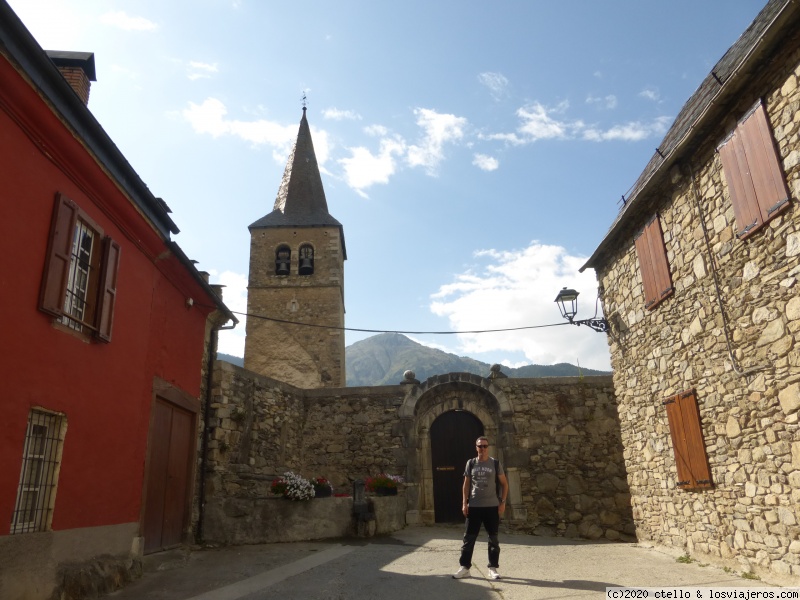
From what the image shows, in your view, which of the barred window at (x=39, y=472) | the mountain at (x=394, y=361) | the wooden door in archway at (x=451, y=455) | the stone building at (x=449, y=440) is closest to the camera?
the barred window at (x=39, y=472)

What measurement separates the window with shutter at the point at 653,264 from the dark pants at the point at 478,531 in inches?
158

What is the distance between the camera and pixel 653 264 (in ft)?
27.6

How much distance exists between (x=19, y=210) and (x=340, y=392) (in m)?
9.36

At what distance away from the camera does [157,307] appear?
831 centimetres

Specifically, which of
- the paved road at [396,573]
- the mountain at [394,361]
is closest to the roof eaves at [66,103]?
the paved road at [396,573]

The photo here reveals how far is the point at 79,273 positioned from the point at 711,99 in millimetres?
7632

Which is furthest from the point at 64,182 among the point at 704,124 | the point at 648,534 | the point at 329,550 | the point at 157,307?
the point at 648,534

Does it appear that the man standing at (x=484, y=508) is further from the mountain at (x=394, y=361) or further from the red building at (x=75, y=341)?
the mountain at (x=394, y=361)

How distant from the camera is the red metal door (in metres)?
8.15

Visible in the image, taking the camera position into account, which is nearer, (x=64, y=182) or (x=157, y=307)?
(x=64, y=182)

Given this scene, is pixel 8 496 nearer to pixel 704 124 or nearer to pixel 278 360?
pixel 704 124

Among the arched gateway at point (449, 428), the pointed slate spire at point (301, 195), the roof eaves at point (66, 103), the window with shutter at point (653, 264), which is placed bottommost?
the arched gateway at point (449, 428)

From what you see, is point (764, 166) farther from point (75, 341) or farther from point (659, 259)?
point (75, 341)

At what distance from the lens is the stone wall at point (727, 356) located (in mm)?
5594
